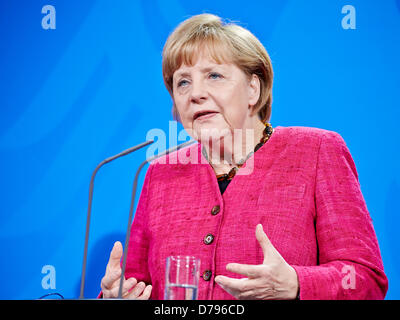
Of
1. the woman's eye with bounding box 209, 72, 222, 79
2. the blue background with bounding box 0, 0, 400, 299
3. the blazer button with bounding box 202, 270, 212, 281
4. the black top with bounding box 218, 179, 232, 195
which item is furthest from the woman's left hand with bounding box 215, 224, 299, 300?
the blue background with bounding box 0, 0, 400, 299

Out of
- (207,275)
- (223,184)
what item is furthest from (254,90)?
(207,275)

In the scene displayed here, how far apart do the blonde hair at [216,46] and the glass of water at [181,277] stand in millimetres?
774

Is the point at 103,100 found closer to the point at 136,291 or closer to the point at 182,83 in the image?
the point at 182,83

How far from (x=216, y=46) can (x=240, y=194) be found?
0.50 m

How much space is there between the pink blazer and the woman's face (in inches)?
5.6

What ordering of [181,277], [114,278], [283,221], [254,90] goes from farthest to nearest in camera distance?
[254,90] < [283,221] < [114,278] < [181,277]

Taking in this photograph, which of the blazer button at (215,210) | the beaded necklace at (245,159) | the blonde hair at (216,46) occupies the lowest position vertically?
the blazer button at (215,210)

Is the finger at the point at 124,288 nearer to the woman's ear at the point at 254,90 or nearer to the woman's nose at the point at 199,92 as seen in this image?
the woman's nose at the point at 199,92

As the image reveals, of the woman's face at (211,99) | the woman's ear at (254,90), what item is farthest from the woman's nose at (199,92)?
the woman's ear at (254,90)

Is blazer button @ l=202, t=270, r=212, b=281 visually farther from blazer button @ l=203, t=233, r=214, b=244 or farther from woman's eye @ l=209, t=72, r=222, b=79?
woman's eye @ l=209, t=72, r=222, b=79

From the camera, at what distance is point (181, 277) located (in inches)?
41.4

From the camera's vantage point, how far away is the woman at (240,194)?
1330 mm

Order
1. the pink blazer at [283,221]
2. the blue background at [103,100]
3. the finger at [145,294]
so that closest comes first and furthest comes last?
the pink blazer at [283,221], the finger at [145,294], the blue background at [103,100]
